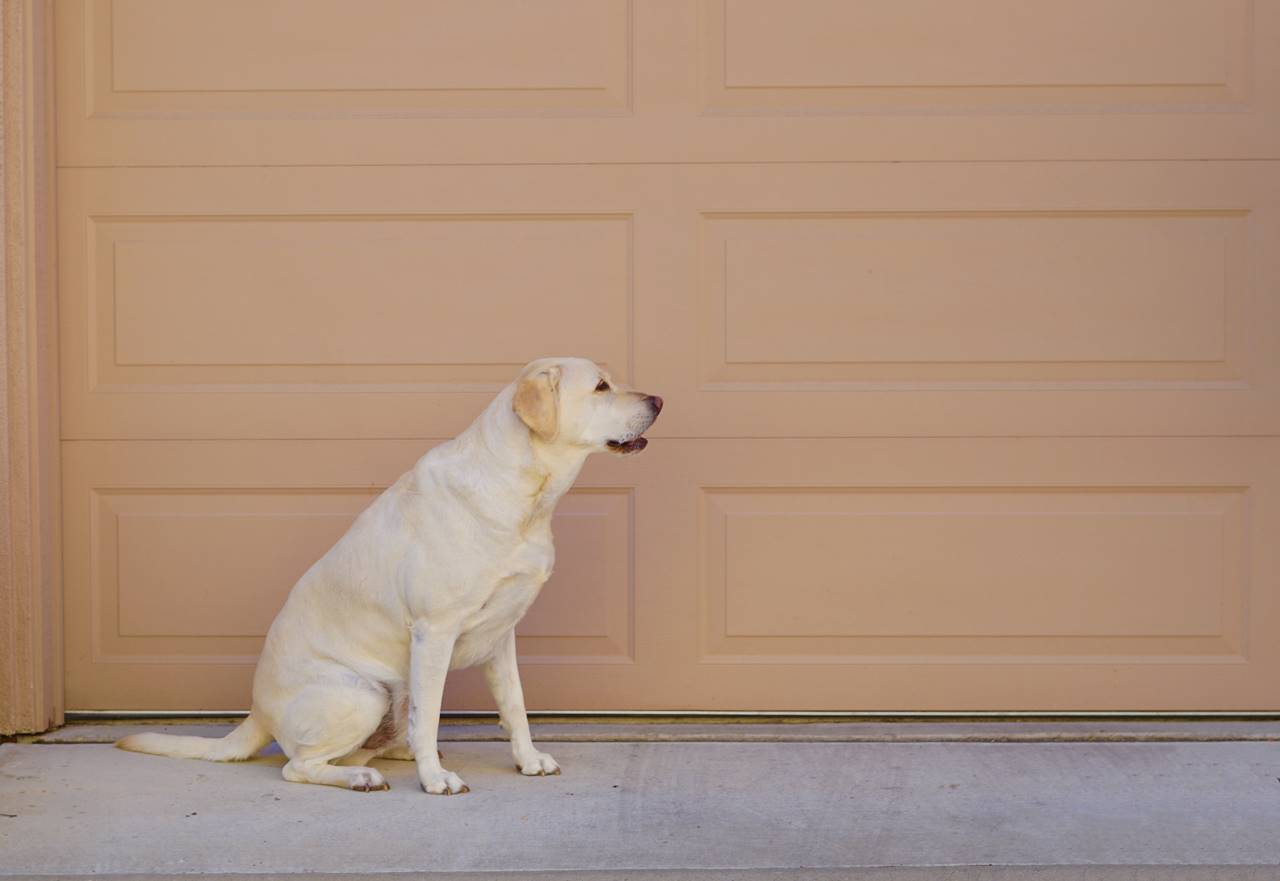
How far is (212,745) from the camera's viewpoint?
155 inches

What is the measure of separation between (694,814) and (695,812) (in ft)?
0.05

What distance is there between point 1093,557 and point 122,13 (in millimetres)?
3124

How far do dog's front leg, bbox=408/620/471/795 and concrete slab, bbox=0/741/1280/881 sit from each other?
0.19 feet

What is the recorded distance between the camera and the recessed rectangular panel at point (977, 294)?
14.0 feet

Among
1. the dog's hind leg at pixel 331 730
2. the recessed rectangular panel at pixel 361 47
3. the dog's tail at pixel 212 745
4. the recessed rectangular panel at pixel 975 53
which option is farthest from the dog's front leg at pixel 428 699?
the recessed rectangular panel at pixel 975 53

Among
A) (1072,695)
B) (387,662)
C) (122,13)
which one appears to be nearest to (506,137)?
(122,13)

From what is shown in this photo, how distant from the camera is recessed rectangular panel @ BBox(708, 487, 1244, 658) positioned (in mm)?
4289

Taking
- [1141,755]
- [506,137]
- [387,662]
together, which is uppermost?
[506,137]

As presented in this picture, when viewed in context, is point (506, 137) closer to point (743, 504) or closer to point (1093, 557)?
point (743, 504)

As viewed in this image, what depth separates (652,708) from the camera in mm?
4367

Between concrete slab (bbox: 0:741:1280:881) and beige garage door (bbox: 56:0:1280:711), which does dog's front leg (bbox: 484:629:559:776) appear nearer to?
concrete slab (bbox: 0:741:1280:881)

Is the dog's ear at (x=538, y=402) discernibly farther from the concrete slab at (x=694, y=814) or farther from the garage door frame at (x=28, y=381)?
the garage door frame at (x=28, y=381)

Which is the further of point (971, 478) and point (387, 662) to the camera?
point (971, 478)

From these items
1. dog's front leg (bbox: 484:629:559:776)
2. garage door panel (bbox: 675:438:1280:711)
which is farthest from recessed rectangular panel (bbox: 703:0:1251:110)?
dog's front leg (bbox: 484:629:559:776)
